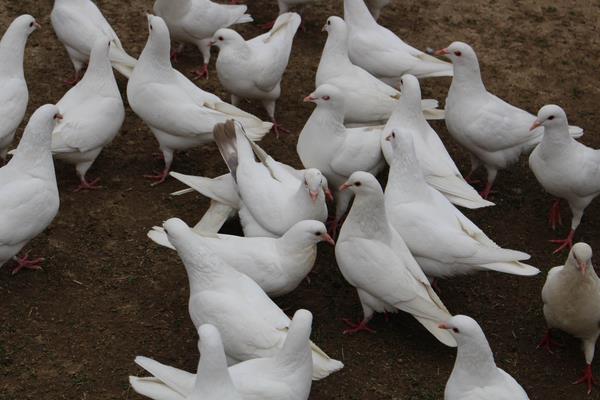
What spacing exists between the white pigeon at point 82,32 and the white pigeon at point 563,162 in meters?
3.88

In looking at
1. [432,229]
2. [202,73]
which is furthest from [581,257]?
[202,73]

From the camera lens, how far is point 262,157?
708cm

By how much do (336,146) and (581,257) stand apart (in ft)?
7.65

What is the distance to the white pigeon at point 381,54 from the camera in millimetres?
8453

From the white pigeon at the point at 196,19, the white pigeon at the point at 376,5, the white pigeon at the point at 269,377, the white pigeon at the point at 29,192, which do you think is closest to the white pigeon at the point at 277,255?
the white pigeon at the point at 269,377

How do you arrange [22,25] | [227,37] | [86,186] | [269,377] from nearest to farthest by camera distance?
[269,377] → [86,186] → [22,25] → [227,37]

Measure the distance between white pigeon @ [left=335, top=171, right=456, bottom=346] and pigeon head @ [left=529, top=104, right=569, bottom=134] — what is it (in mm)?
1790

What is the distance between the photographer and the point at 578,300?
19.3 feet

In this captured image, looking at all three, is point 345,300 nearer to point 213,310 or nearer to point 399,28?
point 213,310

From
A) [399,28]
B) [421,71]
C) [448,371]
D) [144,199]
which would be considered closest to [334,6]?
[399,28]

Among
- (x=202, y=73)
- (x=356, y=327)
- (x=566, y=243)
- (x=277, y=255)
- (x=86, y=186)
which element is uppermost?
(x=277, y=255)

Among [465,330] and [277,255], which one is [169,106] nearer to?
[277,255]

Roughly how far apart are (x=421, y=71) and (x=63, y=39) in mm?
3575

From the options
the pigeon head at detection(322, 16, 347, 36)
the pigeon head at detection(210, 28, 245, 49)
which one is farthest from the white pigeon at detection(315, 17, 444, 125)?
the pigeon head at detection(210, 28, 245, 49)
